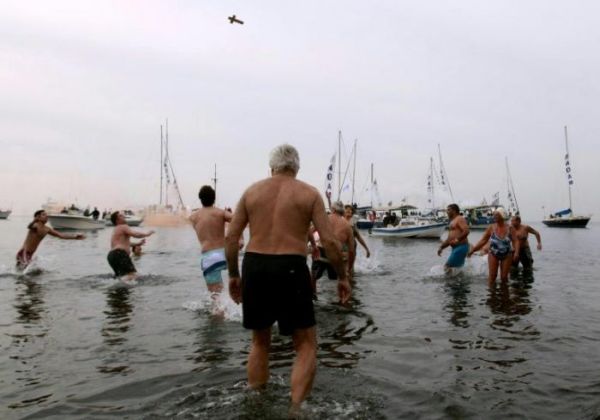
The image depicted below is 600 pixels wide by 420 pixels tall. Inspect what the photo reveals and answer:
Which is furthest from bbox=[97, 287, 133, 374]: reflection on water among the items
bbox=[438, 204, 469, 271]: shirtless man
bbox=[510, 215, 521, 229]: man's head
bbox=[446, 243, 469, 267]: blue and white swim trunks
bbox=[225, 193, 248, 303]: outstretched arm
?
bbox=[510, 215, 521, 229]: man's head

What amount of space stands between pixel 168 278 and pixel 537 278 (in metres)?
9.62

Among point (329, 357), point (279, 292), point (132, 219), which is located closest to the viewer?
point (279, 292)

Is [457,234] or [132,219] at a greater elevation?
[132,219]

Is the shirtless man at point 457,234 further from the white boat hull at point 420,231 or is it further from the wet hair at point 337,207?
the white boat hull at point 420,231

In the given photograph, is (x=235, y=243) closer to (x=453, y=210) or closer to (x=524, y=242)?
(x=453, y=210)

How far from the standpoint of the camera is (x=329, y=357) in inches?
219

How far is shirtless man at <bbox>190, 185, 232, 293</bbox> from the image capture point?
294 inches

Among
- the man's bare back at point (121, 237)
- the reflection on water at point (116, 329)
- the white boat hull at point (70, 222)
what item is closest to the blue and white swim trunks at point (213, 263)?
the reflection on water at point (116, 329)

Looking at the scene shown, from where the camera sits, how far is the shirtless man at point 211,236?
746 cm

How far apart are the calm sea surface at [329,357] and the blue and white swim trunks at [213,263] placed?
0.67 meters

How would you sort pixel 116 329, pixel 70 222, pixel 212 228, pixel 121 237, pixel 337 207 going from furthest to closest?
pixel 70 222, pixel 121 237, pixel 337 207, pixel 212 228, pixel 116 329

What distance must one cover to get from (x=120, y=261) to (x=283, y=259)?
847cm

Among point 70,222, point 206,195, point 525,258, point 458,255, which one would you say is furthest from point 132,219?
point 206,195

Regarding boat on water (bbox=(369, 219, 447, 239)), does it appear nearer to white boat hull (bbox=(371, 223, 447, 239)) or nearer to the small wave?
white boat hull (bbox=(371, 223, 447, 239))
